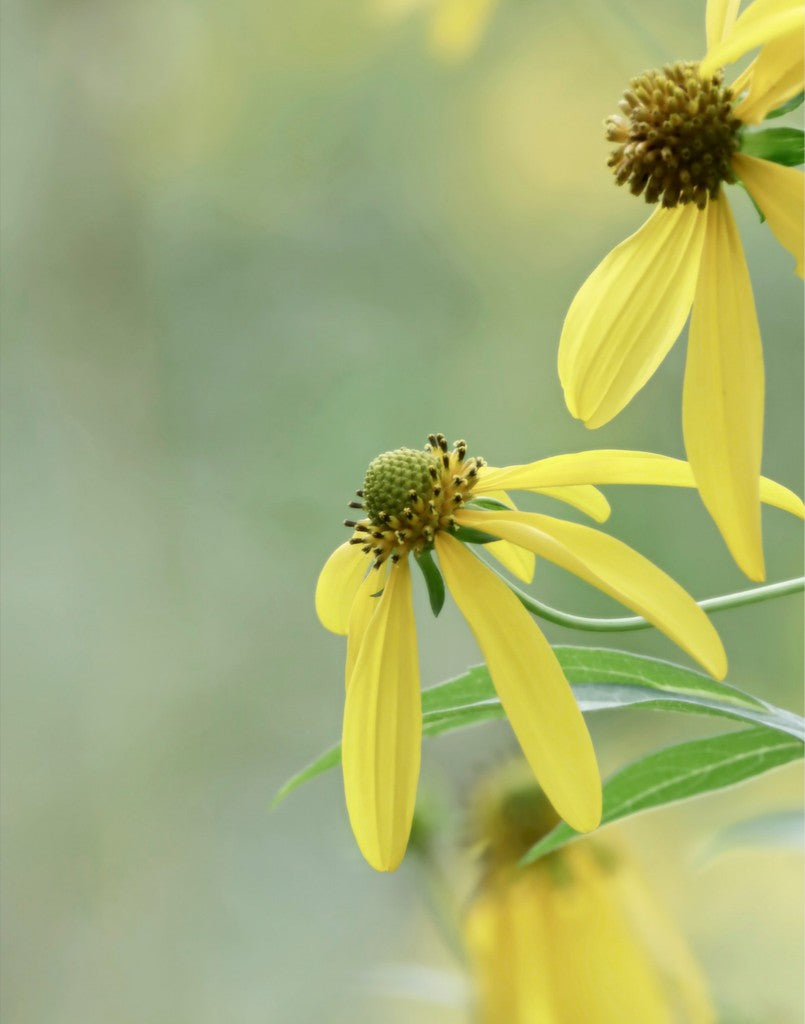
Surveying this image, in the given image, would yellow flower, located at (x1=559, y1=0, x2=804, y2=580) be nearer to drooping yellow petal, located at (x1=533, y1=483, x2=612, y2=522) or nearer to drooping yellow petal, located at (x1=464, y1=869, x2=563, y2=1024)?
drooping yellow petal, located at (x1=533, y1=483, x2=612, y2=522)

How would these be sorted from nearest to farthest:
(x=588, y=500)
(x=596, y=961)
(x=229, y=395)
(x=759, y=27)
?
(x=759, y=27), (x=588, y=500), (x=596, y=961), (x=229, y=395)

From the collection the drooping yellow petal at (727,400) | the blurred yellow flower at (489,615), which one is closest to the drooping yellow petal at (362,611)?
the blurred yellow flower at (489,615)

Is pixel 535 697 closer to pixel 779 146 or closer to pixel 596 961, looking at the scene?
pixel 779 146

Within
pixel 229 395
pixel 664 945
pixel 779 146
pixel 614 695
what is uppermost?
pixel 229 395

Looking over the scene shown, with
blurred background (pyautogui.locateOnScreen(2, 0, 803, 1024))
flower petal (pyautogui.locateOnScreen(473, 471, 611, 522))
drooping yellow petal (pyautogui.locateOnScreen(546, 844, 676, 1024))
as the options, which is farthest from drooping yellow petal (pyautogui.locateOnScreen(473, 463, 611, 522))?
blurred background (pyautogui.locateOnScreen(2, 0, 803, 1024))

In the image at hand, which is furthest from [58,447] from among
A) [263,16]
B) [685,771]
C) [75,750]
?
[685,771]

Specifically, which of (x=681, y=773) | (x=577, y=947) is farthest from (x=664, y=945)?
(x=681, y=773)
